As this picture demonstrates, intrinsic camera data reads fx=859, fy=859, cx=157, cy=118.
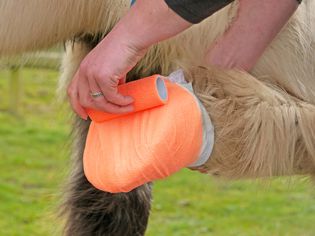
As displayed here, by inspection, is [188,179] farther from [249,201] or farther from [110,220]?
[110,220]

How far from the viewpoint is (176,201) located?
442 cm

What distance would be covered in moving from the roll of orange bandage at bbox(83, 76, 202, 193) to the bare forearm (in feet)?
0.42

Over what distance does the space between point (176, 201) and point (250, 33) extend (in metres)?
2.66

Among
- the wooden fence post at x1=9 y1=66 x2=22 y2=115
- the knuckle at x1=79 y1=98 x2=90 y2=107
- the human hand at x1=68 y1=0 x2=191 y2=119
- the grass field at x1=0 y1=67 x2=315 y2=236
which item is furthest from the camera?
the wooden fence post at x1=9 y1=66 x2=22 y2=115

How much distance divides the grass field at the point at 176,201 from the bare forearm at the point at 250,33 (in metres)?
1.62

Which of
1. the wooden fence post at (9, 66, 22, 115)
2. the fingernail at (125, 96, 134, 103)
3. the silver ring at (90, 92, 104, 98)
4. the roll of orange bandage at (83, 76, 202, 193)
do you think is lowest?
the wooden fence post at (9, 66, 22, 115)

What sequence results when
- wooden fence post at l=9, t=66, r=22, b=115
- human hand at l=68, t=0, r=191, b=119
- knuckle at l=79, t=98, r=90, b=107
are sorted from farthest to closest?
→ wooden fence post at l=9, t=66, r=22, b=115 < knuckle at l=79, t=98, r=90, b=107 < human hand at l=68, t=0, r=191, b=119

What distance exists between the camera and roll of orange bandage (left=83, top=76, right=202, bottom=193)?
5.71ft

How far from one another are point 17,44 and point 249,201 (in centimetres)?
270

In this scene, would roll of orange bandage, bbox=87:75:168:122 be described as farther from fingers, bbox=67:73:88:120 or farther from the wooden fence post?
the wooden fence post

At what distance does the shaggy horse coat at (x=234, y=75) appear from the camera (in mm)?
1801

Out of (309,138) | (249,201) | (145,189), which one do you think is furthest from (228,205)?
(309,138)

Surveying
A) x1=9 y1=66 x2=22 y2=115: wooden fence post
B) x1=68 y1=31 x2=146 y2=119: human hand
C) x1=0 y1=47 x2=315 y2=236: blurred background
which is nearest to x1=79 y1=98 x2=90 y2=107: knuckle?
x1=68 y1=31 x2=146 y2=119: human hand

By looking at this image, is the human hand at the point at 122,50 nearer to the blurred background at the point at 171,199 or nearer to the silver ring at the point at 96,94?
the silver ring at the point at 96,94
